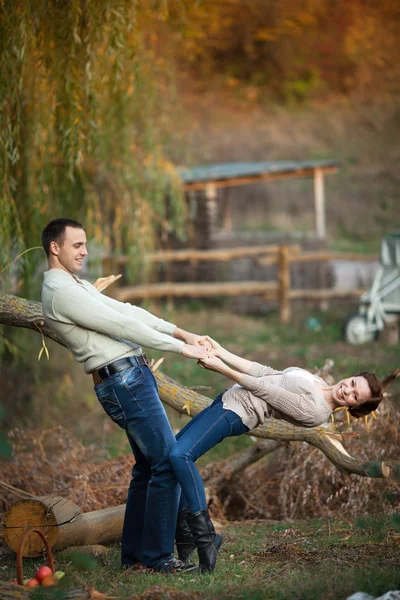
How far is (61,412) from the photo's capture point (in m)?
10.6

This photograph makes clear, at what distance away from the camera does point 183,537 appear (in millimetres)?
5000

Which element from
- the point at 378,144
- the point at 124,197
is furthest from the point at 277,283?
the point at 378,144

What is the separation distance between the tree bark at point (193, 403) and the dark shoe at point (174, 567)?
1.22 m

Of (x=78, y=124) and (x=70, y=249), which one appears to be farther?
(x=78, y=124)

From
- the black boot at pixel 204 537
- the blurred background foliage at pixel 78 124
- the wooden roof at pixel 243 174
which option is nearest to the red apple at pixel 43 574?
the black boot at pixel 204 537

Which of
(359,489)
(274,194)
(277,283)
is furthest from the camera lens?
(274,194)

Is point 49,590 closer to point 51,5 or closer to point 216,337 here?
point 51,5

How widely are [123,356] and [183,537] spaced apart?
1.18m

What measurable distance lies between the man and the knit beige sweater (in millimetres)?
310

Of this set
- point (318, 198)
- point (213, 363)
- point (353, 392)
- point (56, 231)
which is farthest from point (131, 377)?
point (318, 198)

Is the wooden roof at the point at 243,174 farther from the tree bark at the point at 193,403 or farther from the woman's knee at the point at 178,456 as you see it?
the woman's knee at the point at 178,456

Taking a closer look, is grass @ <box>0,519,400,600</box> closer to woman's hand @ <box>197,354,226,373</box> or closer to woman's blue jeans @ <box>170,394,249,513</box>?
woman's blue jeans @ <box>170,394,249,513</box>

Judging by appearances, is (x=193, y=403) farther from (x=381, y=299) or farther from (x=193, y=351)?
(x=381, y=299)

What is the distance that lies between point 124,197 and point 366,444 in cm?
471
